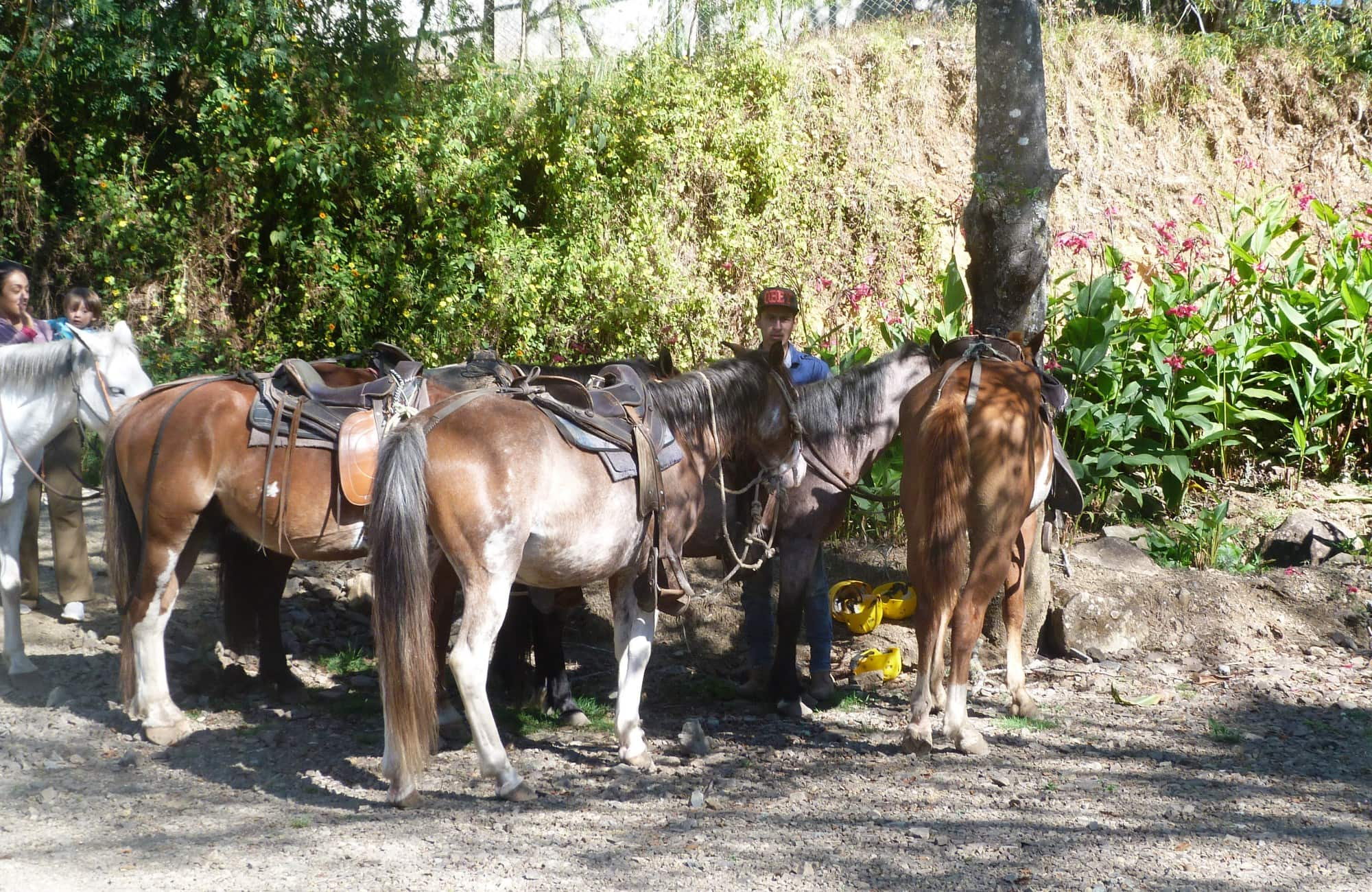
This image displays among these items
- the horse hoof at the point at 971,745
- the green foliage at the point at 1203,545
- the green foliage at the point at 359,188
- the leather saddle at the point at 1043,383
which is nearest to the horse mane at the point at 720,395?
the leather saddle at the point at 1043,383

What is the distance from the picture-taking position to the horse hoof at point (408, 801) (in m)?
3.91

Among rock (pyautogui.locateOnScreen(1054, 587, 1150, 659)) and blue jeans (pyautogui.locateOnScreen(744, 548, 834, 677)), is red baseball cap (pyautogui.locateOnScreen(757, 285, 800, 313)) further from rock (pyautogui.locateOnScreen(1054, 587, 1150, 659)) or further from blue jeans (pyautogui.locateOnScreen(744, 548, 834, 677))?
rock (pyautogui.locateOnScreen(1054, 587, 1150, 659))

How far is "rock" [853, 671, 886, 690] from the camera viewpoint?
5.80 metres

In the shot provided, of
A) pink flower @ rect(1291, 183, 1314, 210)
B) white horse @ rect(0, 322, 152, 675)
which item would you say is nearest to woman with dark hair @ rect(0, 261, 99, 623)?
white horse @ rect(0, 322, 152, 675)

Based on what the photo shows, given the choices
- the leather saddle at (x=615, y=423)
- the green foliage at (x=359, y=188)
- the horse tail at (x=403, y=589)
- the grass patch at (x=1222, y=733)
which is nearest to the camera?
the horse tail at (x=403, y=589)

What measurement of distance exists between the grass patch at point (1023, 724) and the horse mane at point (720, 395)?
1903 mm

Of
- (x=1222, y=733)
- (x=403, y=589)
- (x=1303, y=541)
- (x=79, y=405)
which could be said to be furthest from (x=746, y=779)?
(x=1303, y=541)

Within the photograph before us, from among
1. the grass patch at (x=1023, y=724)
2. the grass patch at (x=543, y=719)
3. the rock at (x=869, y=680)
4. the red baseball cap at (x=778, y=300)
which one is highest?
the red baseball cap at (x=778, y=300)

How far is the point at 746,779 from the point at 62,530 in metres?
4.31

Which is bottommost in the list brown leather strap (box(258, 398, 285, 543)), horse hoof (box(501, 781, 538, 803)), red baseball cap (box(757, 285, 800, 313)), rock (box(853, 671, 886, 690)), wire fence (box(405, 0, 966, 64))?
rock (box(853, 671, 886, 690))

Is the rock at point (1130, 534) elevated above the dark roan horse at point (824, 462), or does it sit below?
below

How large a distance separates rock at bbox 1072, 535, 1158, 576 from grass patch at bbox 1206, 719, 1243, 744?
1.73 meters

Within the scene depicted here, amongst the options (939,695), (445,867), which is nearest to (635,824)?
(445,867)

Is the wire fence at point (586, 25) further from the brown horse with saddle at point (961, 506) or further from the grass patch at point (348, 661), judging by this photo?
the brown horse with saddle at point (961, 506)
